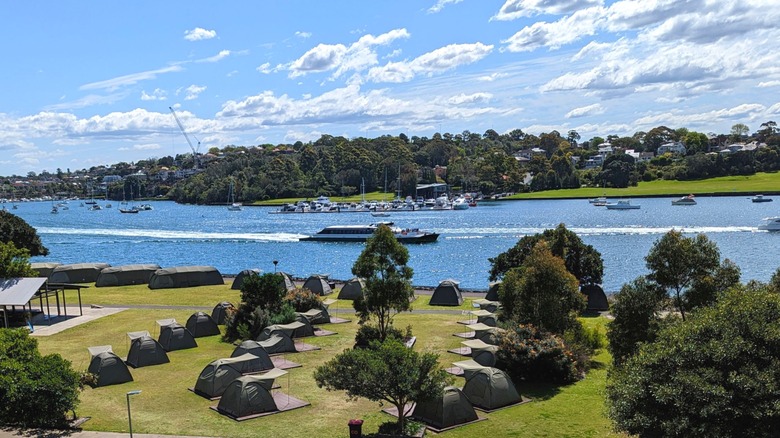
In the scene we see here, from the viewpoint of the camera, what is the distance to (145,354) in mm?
29781

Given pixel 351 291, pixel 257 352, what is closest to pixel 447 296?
pixel 351 291

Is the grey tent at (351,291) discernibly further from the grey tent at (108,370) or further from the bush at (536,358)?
the grey tent at (108,370)

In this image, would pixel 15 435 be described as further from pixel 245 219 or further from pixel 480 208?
pixel 480 208

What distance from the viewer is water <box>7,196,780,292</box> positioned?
76.5m

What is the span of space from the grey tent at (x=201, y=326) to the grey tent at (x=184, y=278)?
777 inches

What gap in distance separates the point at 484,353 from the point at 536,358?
8.28 ft

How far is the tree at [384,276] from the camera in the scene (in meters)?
32.2

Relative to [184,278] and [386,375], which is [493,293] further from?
[184,278]

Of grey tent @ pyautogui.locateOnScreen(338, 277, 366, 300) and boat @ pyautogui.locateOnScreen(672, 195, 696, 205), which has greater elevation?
boat @ pyautogui.locateOnScreen(672, 195, 696, 205)

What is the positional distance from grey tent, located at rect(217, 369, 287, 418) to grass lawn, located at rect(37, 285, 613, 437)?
0.49m

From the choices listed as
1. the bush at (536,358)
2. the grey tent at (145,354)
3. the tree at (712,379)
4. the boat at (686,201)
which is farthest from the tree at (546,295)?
the boat at (686,201)

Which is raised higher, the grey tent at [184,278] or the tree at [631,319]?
the tree at [631,319]

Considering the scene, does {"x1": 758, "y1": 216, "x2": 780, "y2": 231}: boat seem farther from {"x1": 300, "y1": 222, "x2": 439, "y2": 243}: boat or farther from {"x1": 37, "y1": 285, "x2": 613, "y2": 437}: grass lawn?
{"x1": 37, "y1": 285, "x2": 613, "y2": 437}: grass lawn

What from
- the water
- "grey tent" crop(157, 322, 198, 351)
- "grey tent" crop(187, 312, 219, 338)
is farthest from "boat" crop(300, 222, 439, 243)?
"grey tent" crop(157, 322, 198, 351)
